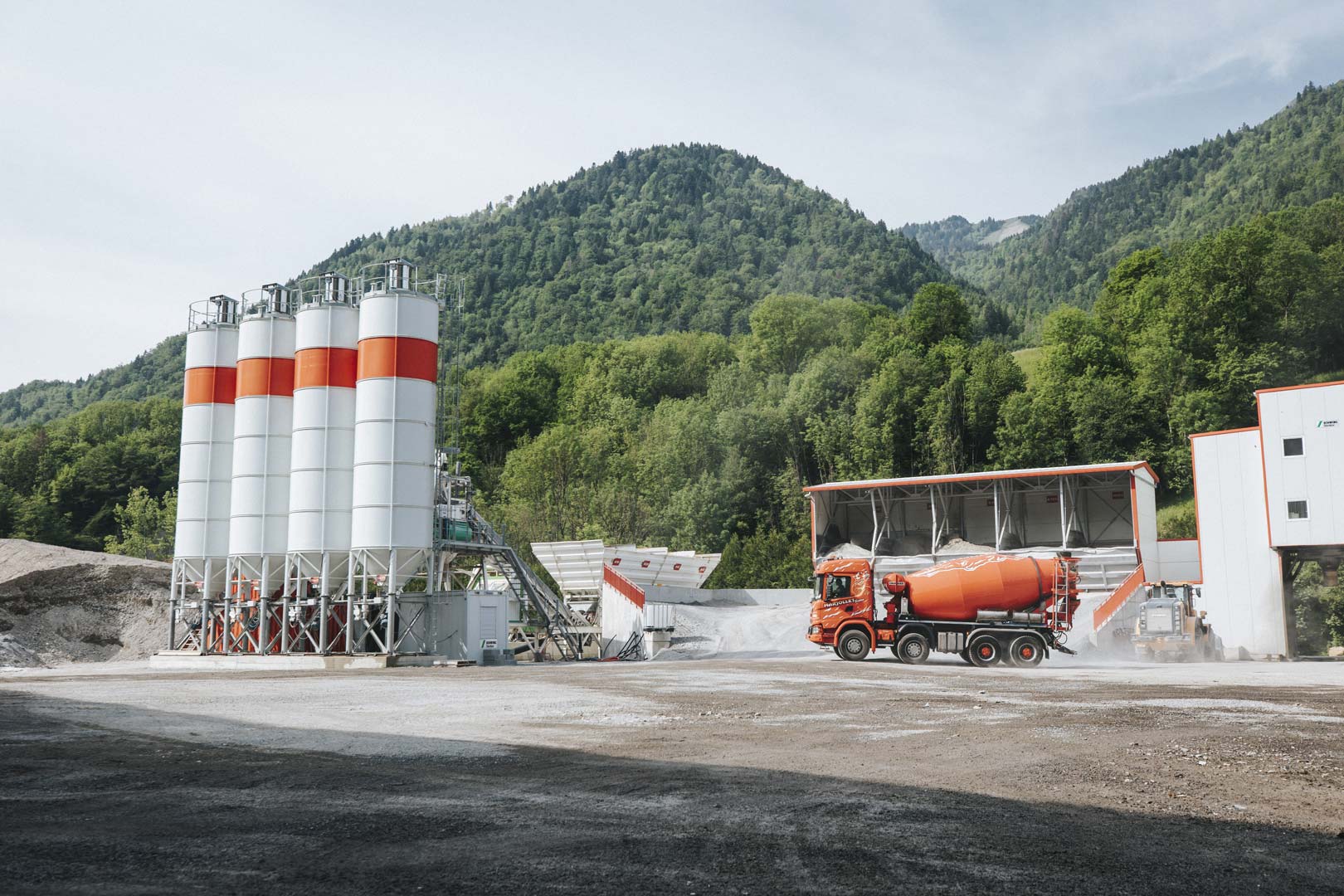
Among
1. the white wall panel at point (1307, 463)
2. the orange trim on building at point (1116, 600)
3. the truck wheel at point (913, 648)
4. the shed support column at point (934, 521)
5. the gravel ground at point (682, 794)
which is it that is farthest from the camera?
the shed support column at point (934, 521)

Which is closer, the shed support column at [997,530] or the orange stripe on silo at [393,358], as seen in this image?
the orange stripe on silo at [393,358]

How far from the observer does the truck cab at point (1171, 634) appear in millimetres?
35906

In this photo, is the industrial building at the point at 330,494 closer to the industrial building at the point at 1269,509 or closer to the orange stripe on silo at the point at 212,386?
the orange stripe on silo at the point at 212,386

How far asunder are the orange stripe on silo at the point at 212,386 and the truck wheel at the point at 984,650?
102ft

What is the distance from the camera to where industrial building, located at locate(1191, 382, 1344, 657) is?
1431 inches

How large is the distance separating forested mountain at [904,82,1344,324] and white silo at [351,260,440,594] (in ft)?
301

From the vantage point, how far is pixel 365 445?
3703cm

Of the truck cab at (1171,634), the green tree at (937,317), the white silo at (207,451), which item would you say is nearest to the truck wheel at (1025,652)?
the truck cab at (1171,634)

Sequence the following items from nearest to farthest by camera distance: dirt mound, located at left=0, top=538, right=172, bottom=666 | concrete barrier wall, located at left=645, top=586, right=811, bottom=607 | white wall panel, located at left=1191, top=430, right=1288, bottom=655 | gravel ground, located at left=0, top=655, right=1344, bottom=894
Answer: gravel ground, located at left=0, top=655, right=1344, bottom=894, white wall panel, located at left=1191, top=430, right=1288, bottom=655, dirt mound, located at left=0, top=538, right=172, bottom=666, concrete barrier wall, located at left=645, top=586, right=811, bottom=607

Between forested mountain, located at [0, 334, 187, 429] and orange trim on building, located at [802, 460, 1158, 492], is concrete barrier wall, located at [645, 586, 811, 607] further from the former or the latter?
forested mountain, located at [0, 334, 187, 429]

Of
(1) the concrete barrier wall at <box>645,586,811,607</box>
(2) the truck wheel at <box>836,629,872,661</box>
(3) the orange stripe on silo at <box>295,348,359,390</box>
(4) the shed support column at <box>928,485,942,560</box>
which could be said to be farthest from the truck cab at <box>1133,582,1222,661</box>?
(3) the orange stripe on silo at <box>295,348,359,390</box>

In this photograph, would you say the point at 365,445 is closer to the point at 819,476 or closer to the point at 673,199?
the point at 819,476

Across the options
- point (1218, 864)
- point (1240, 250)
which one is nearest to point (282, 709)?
point (1218, 864)

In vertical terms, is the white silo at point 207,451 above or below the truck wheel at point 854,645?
above
